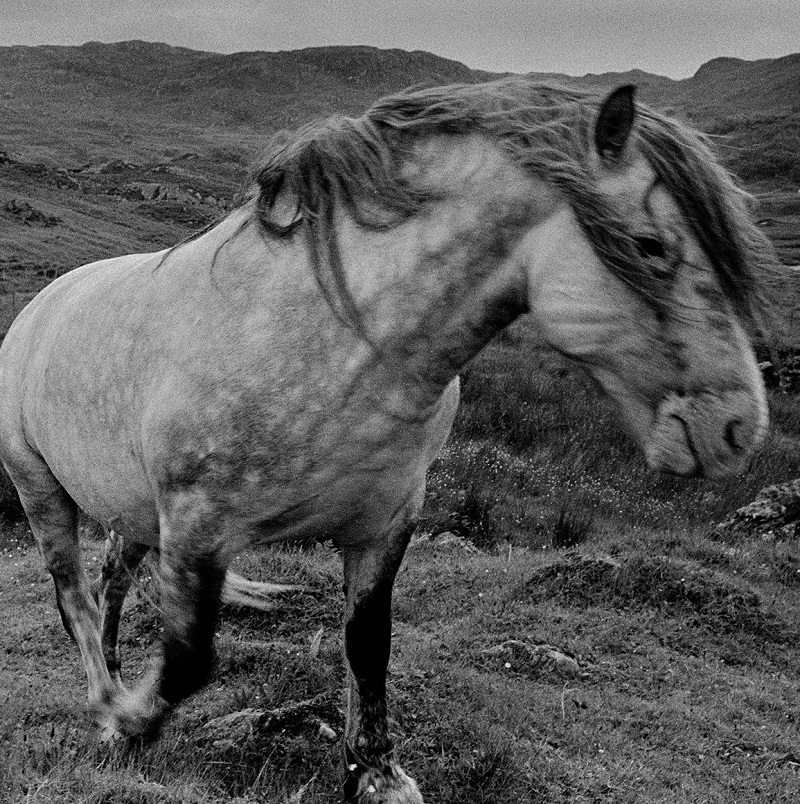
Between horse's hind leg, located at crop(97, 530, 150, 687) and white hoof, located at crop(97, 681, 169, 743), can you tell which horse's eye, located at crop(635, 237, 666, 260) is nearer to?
white hoof, located at crop(97, 681, 169, 743)

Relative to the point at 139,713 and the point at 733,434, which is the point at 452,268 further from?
the point at 139,713

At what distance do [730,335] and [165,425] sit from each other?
5.92ft

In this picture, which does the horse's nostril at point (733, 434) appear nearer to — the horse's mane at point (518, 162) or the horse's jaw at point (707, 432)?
the horse's jaw at point (707, 432)

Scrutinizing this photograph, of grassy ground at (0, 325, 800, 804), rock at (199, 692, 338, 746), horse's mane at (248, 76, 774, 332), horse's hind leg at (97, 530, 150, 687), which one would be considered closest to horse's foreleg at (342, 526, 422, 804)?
grassy ground at (0, 325, 800, 804)

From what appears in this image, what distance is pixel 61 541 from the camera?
4.37 metres

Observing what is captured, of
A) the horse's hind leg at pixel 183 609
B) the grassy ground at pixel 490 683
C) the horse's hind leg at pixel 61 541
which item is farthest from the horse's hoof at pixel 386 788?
the horse's hind leg at pixel 61 541

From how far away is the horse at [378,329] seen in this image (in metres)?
2.40

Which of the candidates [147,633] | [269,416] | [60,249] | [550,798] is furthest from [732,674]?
[60,249]

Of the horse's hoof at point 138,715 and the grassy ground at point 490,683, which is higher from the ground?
the horse's hoof at point 138,715

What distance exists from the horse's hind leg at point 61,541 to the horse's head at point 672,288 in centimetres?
288

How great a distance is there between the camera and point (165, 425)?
302cm

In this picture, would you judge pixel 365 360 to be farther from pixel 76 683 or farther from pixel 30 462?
pixel 76 683

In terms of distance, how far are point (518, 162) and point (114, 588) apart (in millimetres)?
3334

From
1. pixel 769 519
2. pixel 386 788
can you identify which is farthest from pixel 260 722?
pixel 769 519
